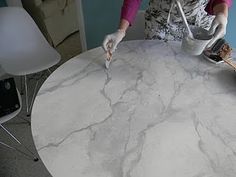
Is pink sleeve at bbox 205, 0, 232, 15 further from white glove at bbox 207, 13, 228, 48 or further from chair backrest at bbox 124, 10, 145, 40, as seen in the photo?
chair backrest at bbox 124, 10, 145, 40

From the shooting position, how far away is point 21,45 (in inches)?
69.6

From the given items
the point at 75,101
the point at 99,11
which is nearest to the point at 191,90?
the point at 75,101

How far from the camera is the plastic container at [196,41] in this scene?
3.48 feet

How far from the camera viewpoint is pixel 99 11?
2064 millimetres

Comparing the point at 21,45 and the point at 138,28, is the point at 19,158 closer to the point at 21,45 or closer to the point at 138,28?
the point at 21,45

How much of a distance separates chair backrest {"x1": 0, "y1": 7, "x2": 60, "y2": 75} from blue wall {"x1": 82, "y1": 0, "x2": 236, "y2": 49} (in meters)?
0.50

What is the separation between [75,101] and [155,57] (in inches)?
17.3

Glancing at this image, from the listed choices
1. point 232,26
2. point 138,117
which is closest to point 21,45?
point 138,117

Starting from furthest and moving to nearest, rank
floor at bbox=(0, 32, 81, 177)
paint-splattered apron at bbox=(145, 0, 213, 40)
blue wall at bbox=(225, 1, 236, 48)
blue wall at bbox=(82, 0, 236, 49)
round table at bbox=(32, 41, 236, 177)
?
blue wall at bbox=(82, 0, 236, 49) → blue wall at bbox=(225, 1, 236, 48) → floor at bbox=(0, 32, 81, 177) → paint-splattered apron at bbox=(145, 0, 213, 40) → round table at bbox=(32, 41, 236, 177)

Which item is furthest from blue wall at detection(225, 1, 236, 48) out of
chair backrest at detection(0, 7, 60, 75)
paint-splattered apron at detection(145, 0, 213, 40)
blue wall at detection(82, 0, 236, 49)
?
chair backrest at detection(0, 7, 60, 75)

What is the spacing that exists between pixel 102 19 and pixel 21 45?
0.67m

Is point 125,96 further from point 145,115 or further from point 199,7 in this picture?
point 199,7

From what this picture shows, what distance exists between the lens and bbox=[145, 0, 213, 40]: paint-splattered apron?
1.34 m

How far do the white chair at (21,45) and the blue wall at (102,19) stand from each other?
0.50 metres
